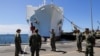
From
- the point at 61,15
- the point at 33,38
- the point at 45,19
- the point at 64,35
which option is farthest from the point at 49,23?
the point at 33,38

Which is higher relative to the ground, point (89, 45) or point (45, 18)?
point (45, 18)

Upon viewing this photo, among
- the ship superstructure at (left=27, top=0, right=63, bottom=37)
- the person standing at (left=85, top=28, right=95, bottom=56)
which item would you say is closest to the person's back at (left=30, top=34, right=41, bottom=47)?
the person standing at (left=85, top=28, right=95, bottom=56)

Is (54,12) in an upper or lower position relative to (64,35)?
upper

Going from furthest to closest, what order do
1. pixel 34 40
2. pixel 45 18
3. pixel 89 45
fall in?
1. pixel 45 18
2. pixel 34 40
3. pixel 89 45

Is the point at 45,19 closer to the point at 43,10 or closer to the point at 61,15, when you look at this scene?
the point at 43,10

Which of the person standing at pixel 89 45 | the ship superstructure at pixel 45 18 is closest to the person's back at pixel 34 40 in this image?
the person standing at pixel 89 45

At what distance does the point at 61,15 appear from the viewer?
1796 inches

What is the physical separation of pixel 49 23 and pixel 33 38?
27117 millimetres

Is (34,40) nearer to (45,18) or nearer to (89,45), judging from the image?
(89,45)

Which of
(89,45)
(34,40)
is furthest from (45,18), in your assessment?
(89,45)

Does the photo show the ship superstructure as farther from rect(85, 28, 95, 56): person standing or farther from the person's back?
rect(85, 28, 95, 56): person standing

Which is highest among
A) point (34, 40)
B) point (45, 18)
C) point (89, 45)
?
point (45, 18)

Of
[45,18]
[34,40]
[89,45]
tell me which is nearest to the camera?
[89,45]

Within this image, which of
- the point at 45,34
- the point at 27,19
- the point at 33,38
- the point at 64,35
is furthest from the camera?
the point at 64,35
